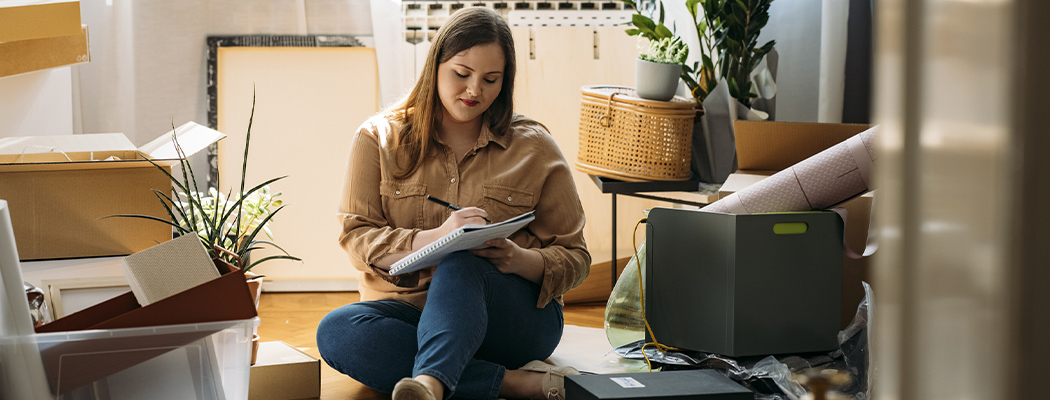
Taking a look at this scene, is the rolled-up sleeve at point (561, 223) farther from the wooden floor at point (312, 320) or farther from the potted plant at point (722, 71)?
the potted plant at point (722, 71)

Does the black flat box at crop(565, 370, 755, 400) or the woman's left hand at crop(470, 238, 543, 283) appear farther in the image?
the woman's left hand at crop(470, 238, 543, 283)

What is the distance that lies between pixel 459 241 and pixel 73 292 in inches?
22.7

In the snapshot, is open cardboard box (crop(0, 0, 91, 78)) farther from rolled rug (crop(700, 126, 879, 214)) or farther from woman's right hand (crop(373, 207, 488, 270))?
rolled rug (crop(700, 126, 879, 214))

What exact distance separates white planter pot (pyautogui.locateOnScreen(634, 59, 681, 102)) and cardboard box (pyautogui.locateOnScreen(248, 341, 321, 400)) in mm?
1052

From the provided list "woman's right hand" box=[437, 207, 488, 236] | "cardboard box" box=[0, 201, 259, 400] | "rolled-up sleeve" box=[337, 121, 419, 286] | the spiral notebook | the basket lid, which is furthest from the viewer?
the basket lid

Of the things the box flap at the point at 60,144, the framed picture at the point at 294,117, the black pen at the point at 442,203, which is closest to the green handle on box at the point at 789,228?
the black pen at the point at 442,203

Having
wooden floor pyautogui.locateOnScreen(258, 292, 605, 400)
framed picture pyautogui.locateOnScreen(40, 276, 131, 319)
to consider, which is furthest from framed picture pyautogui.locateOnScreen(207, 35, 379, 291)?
framed picture pyautogui.locateOnScreen(40, 276, 131, 319)

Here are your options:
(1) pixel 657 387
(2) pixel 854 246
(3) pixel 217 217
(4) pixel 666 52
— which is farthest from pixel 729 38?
(3) pixel 217 217

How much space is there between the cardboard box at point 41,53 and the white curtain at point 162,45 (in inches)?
32.1

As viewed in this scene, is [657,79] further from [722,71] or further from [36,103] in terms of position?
[36,103]

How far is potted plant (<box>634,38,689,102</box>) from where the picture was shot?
2.00 metres

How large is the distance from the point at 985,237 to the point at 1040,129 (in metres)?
0.02

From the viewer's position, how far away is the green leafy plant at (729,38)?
203 centimetres

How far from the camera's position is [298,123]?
8.39ft
